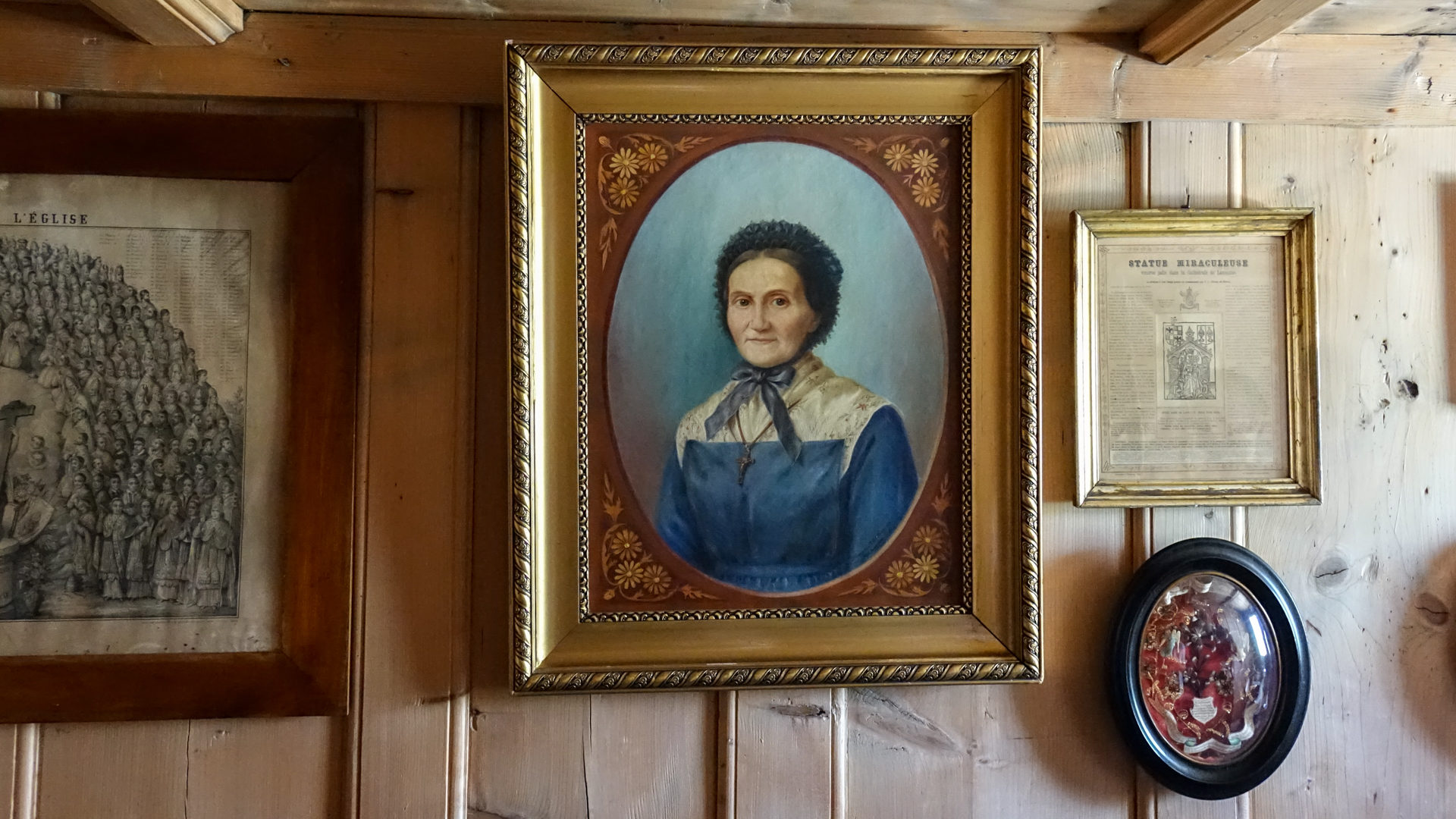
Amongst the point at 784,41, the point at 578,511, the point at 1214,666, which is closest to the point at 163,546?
the point at 578,511

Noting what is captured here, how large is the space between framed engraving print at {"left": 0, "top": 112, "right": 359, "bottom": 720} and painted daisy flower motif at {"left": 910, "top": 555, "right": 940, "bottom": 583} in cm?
59

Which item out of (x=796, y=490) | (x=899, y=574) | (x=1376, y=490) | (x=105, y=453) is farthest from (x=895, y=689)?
(x=105, y=453)

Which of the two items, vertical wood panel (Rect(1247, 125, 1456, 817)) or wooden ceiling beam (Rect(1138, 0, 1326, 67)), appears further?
vertical wood panel (Rect(1247, 125, 1456, 817))

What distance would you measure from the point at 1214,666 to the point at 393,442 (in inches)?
35.4

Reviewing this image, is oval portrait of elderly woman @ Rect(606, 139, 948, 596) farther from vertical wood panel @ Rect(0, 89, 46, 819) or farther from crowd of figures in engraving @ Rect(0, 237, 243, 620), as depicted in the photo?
vertical wood panel @ Rect(0, 89, 46, 819)

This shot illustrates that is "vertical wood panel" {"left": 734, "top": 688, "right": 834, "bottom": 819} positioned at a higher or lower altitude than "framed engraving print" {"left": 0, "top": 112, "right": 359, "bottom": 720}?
lower

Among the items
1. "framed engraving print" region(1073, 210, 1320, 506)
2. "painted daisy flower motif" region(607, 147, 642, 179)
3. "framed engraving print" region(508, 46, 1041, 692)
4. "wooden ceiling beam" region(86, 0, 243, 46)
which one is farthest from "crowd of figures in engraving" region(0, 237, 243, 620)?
"framed engraving print" region(1073, 210, 1320, 506)

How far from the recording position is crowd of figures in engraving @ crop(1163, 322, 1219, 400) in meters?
0.94

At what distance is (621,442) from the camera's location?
88 centimetres

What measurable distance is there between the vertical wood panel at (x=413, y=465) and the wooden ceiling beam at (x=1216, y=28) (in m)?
0.75

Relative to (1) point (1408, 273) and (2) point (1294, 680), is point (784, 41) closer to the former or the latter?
(1) point (1408, 273)

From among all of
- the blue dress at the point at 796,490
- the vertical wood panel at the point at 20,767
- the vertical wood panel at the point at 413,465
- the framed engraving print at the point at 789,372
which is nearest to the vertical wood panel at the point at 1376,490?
the framed engraving print at the point at 789,372

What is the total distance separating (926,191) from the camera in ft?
2.95

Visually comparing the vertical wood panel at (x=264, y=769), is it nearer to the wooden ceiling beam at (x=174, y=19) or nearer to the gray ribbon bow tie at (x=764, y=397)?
the gray ribbon bow tie at (x=764, y=397)
